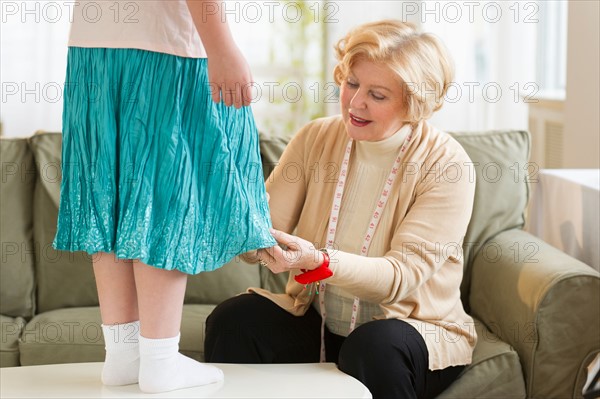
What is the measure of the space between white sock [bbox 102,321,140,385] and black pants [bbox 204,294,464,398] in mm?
396

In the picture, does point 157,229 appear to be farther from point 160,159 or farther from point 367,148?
point 367,148

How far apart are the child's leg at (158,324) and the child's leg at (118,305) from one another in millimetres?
46

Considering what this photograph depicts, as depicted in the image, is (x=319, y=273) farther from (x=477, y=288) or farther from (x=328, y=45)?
(x=328, y=45)

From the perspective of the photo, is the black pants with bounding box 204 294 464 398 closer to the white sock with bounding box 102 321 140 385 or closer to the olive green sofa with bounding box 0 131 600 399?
the olive green sofa with bounding box 0 131 600 399

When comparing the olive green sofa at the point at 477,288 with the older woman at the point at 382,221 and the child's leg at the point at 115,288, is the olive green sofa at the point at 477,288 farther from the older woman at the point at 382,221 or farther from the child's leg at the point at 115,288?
the child's leg at the point at 115,288

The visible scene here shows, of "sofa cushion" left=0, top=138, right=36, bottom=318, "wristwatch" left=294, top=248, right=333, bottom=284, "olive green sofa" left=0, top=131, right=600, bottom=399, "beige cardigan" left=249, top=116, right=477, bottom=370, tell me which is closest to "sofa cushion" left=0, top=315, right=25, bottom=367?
"olive green sofa" left=0, top=131, right=600, bottom=399

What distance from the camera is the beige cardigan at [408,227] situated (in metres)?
1.75

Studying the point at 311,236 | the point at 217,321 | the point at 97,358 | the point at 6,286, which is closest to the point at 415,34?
the point at 311,236

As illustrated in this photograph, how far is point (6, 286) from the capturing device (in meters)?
2.31

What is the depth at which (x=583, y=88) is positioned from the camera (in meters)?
3.07

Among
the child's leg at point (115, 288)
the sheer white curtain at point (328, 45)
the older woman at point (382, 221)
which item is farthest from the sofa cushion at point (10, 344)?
the sheer white curtain at point (328, 45)

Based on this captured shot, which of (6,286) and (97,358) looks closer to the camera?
(97,358)

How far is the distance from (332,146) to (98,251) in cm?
75

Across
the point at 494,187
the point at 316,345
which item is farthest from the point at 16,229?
the point at 494,187
